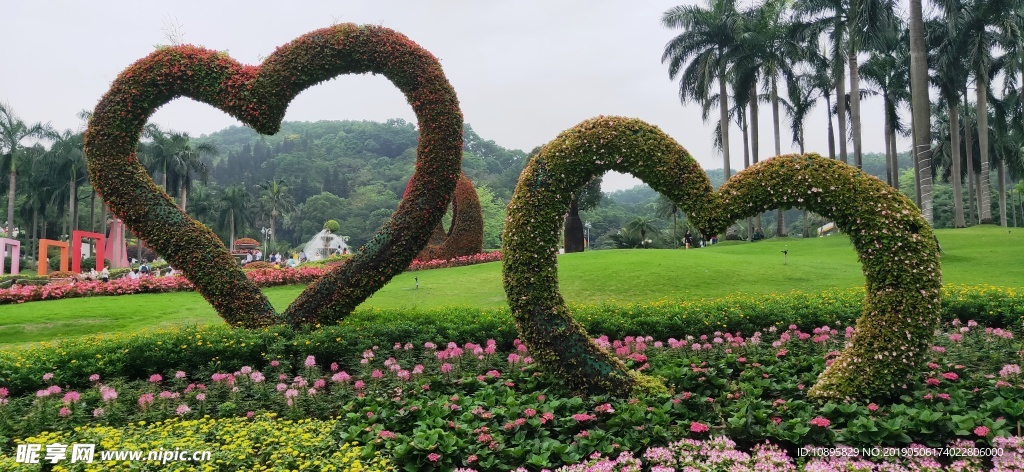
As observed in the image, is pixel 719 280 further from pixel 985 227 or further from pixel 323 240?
pixel 323 240

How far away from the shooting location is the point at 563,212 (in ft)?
18.5

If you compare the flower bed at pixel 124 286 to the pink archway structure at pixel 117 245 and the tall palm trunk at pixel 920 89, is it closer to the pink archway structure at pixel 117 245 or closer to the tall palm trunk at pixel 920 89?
the tall palm trunk at pixel 920 89

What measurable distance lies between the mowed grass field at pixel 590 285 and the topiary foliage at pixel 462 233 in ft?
7.90

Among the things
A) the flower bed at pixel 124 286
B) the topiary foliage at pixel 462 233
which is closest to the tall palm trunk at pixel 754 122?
the topiary foliage at pixel 462 233

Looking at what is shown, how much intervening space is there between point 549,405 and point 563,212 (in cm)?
164

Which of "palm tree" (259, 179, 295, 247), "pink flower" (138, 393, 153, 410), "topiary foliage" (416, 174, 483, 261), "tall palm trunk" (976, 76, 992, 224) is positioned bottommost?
"pink flower" (138, 393, 153, 410)

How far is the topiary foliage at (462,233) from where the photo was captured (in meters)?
20.2

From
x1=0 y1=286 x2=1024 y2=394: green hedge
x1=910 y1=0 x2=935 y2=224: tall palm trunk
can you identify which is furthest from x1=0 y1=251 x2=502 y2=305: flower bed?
x1=910 y1=0 x2=935 y2=224: tall palm trunk

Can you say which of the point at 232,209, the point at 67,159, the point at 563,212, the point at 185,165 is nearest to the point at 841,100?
the point at 563,212

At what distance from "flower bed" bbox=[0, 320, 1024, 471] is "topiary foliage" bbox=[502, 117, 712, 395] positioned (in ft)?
0.99

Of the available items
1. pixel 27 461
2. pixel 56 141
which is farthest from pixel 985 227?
pixel 56 141

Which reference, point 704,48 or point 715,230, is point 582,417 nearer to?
point 715,230

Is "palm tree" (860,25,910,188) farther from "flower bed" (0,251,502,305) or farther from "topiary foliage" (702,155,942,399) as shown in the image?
"topiary foliage" (702,155,942,399)

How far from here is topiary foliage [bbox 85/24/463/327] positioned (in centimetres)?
813
